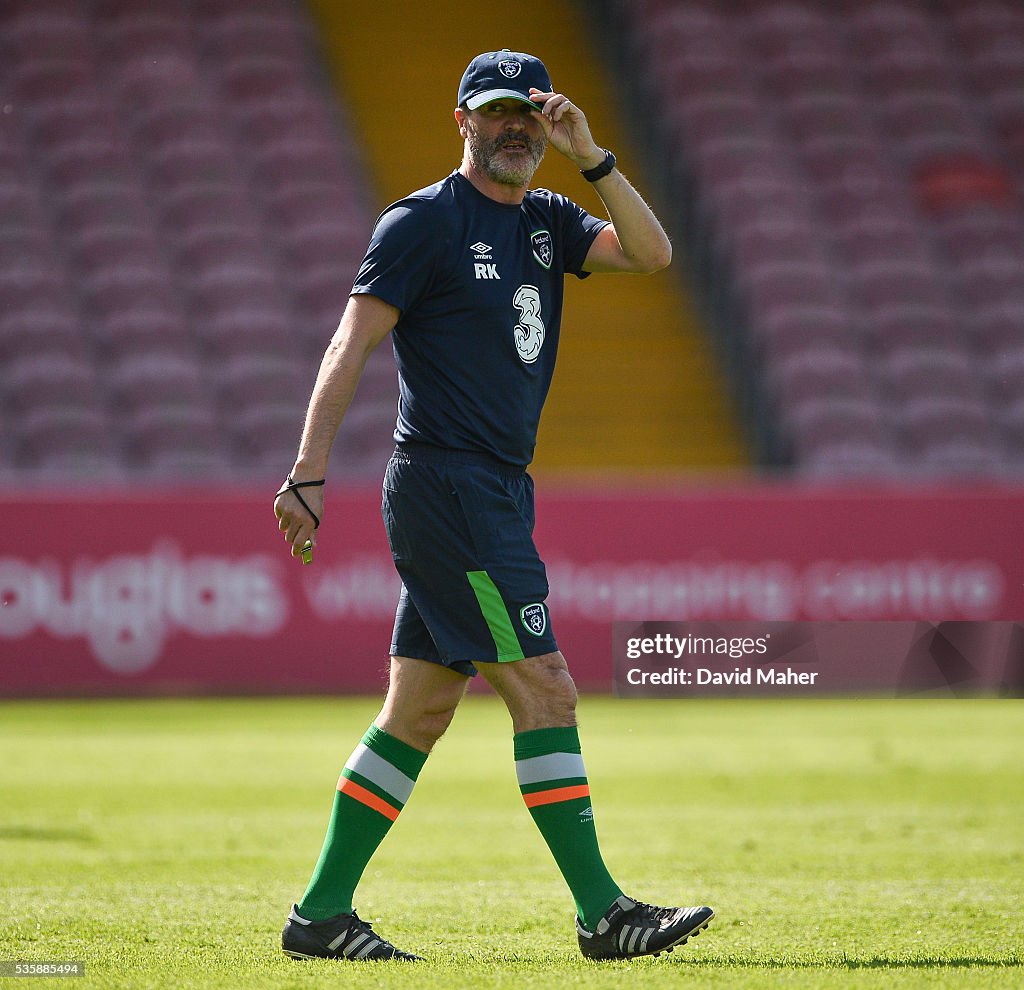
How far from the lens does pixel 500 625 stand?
14.3 ft

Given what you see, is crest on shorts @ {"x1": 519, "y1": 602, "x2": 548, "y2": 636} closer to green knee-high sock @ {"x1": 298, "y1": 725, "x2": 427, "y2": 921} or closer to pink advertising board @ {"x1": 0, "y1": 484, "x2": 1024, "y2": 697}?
green knee-high sock @ {"x1": 298, "y1": 725, "x2": 427, "y2": 921}

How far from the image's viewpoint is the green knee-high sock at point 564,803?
434 centimetres

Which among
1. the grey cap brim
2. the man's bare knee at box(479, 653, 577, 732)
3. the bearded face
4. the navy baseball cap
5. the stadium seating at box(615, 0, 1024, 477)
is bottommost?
the man's bare knee at box(479, 653, 577, 732)

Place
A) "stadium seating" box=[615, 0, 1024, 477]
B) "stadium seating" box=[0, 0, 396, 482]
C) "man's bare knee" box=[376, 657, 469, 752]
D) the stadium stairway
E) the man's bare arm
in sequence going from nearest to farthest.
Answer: the man's bare arm
"man's bare knee" box=[376, 657, 469, 752]
"stadium seating" box=[0, 0, 396, 482]
"stadium seating" box=[615, 0, 1024, 477]
the stadium stairway

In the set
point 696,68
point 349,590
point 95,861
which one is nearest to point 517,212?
point 95,861

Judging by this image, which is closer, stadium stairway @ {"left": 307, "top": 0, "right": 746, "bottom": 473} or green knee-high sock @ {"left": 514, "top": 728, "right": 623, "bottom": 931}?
green knee-high sock @ {"left": 514, "top": 728, "right": 623, "bottom": 931}

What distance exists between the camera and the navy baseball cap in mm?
4441

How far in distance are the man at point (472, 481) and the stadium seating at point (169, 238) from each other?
10670 mm

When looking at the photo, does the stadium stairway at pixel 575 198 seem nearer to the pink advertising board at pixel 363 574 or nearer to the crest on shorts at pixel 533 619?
the pink advertising board at pixel 363 574

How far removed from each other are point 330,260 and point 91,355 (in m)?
2.80

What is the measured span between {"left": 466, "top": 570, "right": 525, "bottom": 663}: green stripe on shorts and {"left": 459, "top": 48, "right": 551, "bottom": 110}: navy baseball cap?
1.25 m

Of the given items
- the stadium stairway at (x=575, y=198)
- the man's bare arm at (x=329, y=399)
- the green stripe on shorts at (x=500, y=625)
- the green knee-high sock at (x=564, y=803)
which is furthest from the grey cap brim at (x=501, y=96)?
the stadium stairway at (x=575, y=198)

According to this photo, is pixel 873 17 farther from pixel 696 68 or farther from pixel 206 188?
pixel 206 188

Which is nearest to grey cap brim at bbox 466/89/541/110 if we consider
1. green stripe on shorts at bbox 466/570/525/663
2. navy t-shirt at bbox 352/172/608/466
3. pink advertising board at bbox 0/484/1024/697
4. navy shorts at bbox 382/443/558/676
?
navy t-shirt at bbox 352/172/608/466
